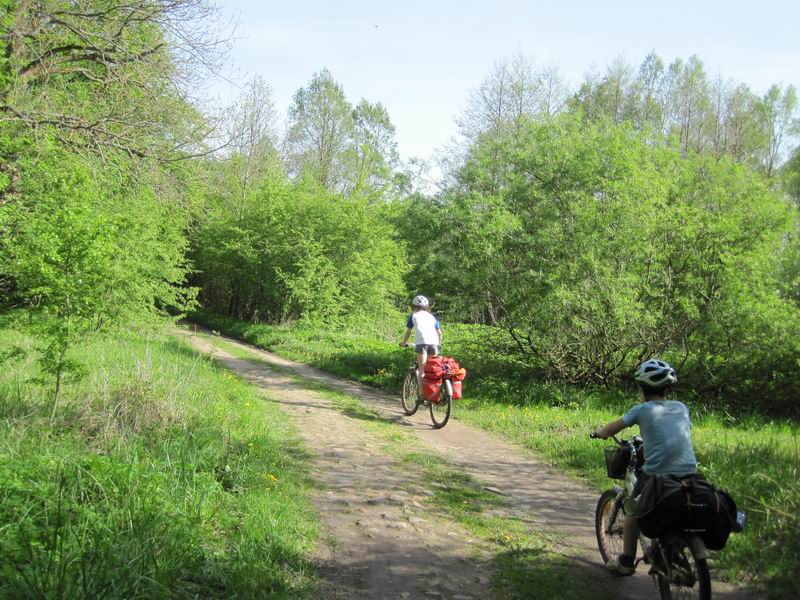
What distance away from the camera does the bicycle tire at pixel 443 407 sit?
31.6 feet

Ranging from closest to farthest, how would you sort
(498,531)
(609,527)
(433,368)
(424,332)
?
(609,527) → (498,531) → (433,368) → (424,332)

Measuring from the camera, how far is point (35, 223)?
7273mm

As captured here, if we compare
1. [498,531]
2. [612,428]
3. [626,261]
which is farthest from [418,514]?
[626,261]

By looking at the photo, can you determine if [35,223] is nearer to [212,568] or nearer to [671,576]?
[212,568]

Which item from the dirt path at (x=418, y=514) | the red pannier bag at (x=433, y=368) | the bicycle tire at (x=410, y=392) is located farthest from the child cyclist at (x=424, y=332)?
the dirt path at (x=418, y=514)

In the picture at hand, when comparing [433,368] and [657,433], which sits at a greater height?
[657,433]

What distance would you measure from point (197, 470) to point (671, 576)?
4083 millimetres

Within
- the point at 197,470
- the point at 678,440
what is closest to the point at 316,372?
the point at 197,470

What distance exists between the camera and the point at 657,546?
3.93 metres

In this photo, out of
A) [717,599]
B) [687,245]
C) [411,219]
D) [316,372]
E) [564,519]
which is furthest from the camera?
[316,372]

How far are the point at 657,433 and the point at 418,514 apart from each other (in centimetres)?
243

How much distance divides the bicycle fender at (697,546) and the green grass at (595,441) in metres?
1.15

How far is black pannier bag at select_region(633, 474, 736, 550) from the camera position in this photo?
3.62 meters

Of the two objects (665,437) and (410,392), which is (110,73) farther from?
(665,437)
